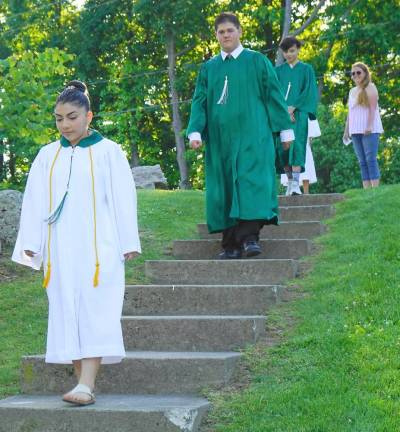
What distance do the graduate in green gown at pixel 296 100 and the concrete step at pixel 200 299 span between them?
445 cm

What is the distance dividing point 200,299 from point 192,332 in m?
0.83

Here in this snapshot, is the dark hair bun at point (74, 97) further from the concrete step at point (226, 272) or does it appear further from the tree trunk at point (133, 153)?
the tree trunk at point (133, 153)

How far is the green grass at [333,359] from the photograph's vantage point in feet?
17.5

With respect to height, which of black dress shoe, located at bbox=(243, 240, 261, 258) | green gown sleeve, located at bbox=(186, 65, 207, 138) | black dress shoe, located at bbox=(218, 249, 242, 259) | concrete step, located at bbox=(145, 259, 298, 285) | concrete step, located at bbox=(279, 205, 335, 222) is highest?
green gown sleeve, located at bbox=(186, 65, 207, 138)

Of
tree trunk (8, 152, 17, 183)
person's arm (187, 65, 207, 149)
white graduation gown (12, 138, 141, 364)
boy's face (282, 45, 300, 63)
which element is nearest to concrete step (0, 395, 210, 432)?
white graduation gown (12, 138, 141, 364)

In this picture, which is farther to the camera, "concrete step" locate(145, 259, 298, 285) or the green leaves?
the green leaves

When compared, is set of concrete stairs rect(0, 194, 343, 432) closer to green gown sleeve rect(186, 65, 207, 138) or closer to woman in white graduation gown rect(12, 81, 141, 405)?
woman in white graduation gown rect(12, 81, 141, 405)

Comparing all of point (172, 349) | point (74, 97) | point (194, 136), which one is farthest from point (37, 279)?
point (74, 97)

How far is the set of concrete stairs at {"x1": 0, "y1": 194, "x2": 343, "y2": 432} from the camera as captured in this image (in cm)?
561

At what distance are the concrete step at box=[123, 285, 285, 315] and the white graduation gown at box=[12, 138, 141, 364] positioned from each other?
69.4 inches

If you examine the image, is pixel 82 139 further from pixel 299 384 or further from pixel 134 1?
pixel 134 1

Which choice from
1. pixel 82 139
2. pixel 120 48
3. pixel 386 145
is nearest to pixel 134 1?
pixel 120 48

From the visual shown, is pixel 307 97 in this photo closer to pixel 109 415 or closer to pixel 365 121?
pixel 365 121

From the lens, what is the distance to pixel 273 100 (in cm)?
886
